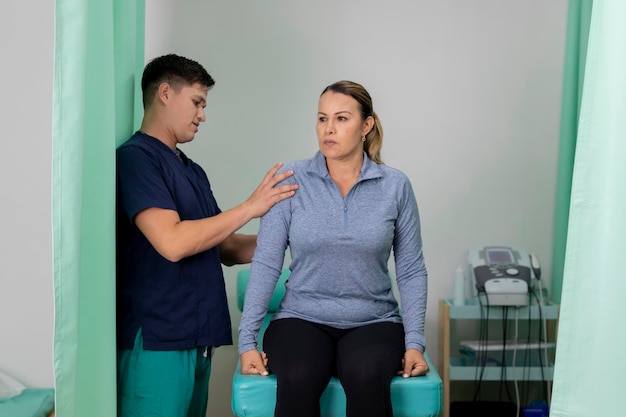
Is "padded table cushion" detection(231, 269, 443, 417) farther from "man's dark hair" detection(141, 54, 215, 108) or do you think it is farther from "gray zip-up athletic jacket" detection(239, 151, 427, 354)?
"man's dark hair" detection(141, 54, 215, 108)

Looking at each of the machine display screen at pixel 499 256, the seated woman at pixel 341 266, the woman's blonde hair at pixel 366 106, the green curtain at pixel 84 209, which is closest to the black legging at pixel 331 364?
the seated woman at pixel 341 266

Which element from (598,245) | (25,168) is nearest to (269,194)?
(598,245)

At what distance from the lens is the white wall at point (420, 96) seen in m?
3.42

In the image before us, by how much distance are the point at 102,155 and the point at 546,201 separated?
219 cm

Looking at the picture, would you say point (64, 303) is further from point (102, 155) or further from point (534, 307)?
point (534, 307)

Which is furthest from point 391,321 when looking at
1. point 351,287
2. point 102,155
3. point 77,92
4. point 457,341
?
point 457,341

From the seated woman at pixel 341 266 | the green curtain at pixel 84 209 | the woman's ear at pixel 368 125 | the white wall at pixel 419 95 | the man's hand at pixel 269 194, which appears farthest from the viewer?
the white wall at pixel 419 95

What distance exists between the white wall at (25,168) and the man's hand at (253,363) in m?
1.27

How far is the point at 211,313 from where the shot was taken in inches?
89.3

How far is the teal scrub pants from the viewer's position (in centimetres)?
217

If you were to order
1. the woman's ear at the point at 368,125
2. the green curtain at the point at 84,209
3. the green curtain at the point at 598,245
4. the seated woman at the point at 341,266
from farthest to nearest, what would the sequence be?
the woman's ear at the point at 368,125 → the seated woman at the point at 341,266 → the green curtain at the point at 84,209 → the green curtain at the point at 598,245

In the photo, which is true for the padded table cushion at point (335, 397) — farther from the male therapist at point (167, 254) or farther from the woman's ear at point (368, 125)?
the woman's ear at point (368, 125)

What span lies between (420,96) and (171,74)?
57.4 inches

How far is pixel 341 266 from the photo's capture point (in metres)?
2.22
